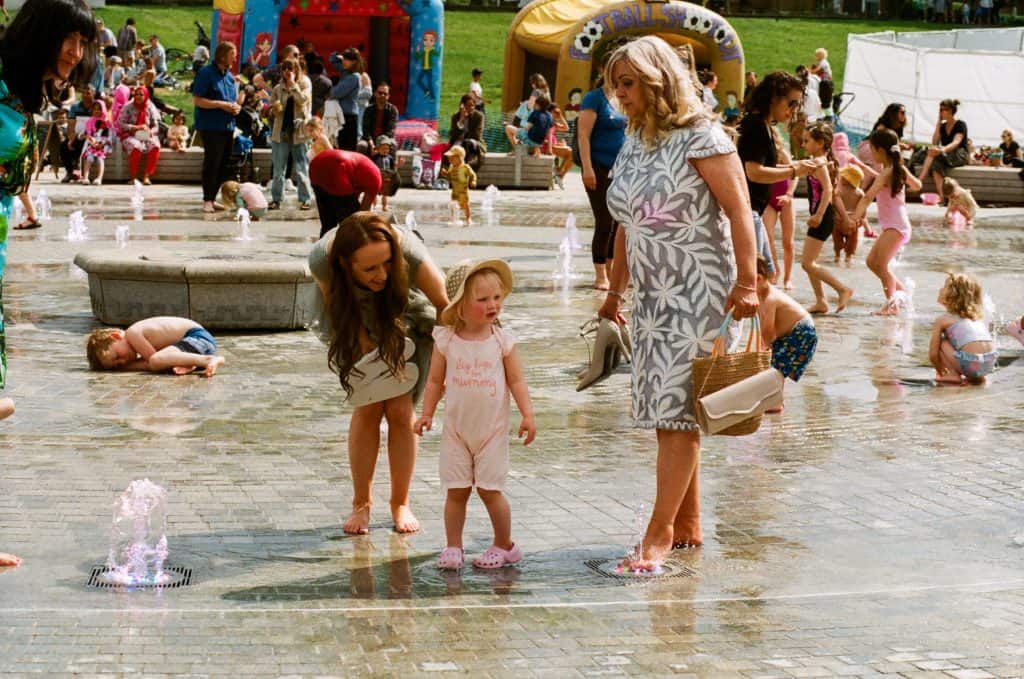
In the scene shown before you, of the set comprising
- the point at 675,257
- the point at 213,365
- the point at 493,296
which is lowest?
the point at 213,365

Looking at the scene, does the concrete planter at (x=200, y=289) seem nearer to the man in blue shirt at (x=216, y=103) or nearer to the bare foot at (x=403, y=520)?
the bare foot at (x=403, y=520)

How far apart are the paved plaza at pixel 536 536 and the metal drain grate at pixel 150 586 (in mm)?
46

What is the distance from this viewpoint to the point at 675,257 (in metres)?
6.20

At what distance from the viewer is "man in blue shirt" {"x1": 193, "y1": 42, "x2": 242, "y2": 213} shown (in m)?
19.8

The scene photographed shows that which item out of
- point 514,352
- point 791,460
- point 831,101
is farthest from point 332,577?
point 831,101

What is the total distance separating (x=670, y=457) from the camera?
20.7 ft

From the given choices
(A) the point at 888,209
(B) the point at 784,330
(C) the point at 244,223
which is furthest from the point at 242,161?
(B) the point at 784,330

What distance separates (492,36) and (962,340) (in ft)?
152

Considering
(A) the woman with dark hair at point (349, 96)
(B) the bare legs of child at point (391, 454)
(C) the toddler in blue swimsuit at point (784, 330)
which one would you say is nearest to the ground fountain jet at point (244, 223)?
(A) the woman with dark hair at point (349, 96)

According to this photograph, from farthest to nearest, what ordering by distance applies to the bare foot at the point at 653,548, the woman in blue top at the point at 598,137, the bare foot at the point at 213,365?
the woman in blue top at the point at 598,137, the bare foot at the point at 213,365, the bare foot at the point at 653,548

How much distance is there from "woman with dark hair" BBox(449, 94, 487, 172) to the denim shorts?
17277 mm

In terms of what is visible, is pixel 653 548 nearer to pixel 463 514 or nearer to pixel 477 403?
pixel 463 514

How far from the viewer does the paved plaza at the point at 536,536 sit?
5230mm

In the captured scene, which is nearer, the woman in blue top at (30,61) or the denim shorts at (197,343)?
the woman in blue top at (30,61)
